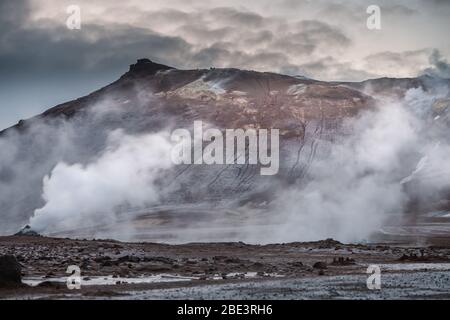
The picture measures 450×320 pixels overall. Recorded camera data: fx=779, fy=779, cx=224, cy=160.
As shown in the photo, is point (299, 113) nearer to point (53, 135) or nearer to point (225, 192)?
point (225, 192)

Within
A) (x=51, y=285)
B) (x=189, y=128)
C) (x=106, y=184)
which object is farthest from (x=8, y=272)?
(x=189, y=128)

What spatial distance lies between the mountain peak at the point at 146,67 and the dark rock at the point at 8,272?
160 meters

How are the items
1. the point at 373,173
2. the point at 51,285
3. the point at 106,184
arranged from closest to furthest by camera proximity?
the point at 51,285 < the point at 106,184 < the point at 373,173

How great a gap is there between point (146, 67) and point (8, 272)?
535ft

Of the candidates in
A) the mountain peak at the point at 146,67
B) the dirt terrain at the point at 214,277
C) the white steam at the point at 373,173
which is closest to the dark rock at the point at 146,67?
the mountain peak at the point at 146,67

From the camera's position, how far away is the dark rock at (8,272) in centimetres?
3225

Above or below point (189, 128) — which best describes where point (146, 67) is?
above

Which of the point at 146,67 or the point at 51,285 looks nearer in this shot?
the point at 51,285

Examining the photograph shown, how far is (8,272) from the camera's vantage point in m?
32.5

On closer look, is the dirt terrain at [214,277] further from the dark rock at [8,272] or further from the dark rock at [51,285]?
the dark rock at [8,272]

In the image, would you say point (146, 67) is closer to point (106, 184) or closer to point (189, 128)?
point (189, 128)

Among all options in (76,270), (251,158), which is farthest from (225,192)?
(76,270)

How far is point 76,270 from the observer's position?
136ft

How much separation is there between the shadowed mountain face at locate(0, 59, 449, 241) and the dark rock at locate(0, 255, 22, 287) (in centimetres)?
9086
